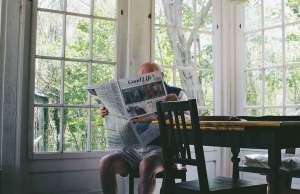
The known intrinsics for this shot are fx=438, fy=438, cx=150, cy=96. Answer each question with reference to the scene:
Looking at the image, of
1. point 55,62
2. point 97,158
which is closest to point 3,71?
point 55,62

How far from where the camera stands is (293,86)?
3947 mm

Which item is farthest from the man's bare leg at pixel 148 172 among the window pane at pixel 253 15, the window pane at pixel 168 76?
the window pane at pixel 253 15

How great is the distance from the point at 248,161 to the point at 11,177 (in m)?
1.73

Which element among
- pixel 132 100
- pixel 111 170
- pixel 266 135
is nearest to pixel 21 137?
pixel 111 170

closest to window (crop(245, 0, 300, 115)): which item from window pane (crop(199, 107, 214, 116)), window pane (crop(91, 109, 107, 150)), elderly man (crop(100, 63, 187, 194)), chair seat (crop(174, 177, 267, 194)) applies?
window pane (crop(199, 107, 214, 116))

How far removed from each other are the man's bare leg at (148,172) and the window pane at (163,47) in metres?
1.30

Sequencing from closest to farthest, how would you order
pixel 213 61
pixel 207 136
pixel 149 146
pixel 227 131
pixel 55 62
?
pixel 227 131 → pixel 207 136 → pixel 149 146 → pixel 55 62 → pixel 213 61

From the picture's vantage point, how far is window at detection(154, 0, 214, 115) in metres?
4.04

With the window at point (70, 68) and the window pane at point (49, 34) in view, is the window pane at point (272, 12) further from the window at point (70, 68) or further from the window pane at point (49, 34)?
the window pane at point (49, 34)

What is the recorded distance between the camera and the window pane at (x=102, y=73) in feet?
11.9

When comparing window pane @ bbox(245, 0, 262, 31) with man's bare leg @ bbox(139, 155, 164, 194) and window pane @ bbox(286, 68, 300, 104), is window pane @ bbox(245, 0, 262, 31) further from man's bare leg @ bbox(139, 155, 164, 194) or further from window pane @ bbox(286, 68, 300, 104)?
man's bare leg @ bbox(139, 155, 164, 194)

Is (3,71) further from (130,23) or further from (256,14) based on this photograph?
(256,14)

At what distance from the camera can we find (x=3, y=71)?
3217 millimetres

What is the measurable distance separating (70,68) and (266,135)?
1.94m
